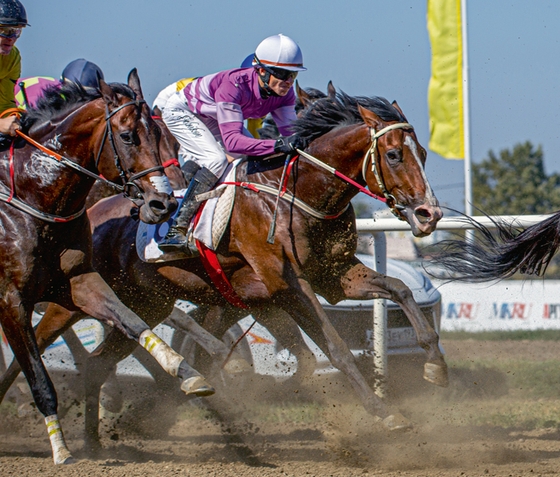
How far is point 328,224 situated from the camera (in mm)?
4879

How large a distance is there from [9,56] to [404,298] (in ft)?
8.72

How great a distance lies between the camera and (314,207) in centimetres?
484

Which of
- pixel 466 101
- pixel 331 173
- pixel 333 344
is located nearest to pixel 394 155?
pixel 331 173

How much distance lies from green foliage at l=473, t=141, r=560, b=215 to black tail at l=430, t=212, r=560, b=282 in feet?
90.7

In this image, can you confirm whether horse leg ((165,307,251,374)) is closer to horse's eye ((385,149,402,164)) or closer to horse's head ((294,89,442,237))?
horse's head ((294,89,442,237))

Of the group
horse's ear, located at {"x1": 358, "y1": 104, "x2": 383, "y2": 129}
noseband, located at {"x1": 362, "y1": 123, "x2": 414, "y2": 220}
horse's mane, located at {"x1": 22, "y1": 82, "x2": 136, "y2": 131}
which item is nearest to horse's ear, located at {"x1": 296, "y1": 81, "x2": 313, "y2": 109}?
horse's ear, located at {"x1": 358, "y1": 104, "x2": 383, "y2": 129}

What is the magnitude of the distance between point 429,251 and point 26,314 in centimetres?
230

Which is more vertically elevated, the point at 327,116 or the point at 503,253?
the point at 327,116

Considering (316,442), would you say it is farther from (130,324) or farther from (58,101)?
(58,101)

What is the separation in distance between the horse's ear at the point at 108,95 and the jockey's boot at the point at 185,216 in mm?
983

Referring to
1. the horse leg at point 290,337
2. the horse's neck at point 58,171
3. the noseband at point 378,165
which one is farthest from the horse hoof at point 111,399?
the noseband at point 378,165

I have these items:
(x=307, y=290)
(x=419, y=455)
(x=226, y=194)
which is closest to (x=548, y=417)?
(x=419, y=455)

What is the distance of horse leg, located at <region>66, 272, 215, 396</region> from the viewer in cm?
394

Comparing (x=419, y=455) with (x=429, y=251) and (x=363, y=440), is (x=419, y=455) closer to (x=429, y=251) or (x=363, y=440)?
(x=363, y=440)
